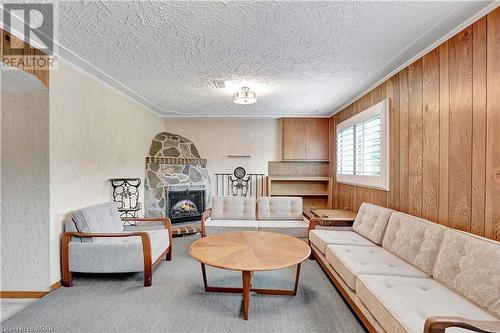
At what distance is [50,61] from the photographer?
2.58 metres

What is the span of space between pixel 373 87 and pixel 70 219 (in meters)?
4.29

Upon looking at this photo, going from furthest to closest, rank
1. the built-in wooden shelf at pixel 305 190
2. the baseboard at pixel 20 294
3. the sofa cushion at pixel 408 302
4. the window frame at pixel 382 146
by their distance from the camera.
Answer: the built-in wooden shelf at pixel 305 190 < the window frame at pixel 382 146 < the baseboard at pixel 20 294 < the sofa cushion at pixel 408 302

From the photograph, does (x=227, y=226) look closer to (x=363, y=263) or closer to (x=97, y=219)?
(x=97, y=219)

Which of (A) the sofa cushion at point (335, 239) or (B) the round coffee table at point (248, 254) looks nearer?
(B) the round coffee table at point (248, 254)

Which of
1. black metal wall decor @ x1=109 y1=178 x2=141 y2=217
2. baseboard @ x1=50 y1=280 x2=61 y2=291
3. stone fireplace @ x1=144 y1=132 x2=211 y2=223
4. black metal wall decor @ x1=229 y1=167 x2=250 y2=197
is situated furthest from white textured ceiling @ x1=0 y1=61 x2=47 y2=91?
black metal wall decor @ x1=229 y1=167 x2=250 y2=197

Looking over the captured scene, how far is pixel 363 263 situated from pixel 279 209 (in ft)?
7.47

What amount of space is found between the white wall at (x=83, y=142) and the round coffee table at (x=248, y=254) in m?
1.56

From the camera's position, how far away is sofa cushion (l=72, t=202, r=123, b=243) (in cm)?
276

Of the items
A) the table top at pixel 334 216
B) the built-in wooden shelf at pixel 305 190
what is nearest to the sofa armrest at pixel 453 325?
the table top at pixel 334 216

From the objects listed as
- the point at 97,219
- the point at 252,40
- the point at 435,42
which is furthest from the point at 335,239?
the point at 97,219

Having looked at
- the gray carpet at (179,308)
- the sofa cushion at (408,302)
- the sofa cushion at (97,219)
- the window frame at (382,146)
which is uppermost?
the window frame at (382,146)

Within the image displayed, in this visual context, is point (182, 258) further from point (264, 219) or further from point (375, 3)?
point (375, 3)

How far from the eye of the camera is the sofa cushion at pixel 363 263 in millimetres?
2104

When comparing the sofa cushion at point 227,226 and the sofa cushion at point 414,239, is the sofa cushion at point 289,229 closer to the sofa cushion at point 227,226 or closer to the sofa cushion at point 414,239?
the sofa cushion at point 227,226
